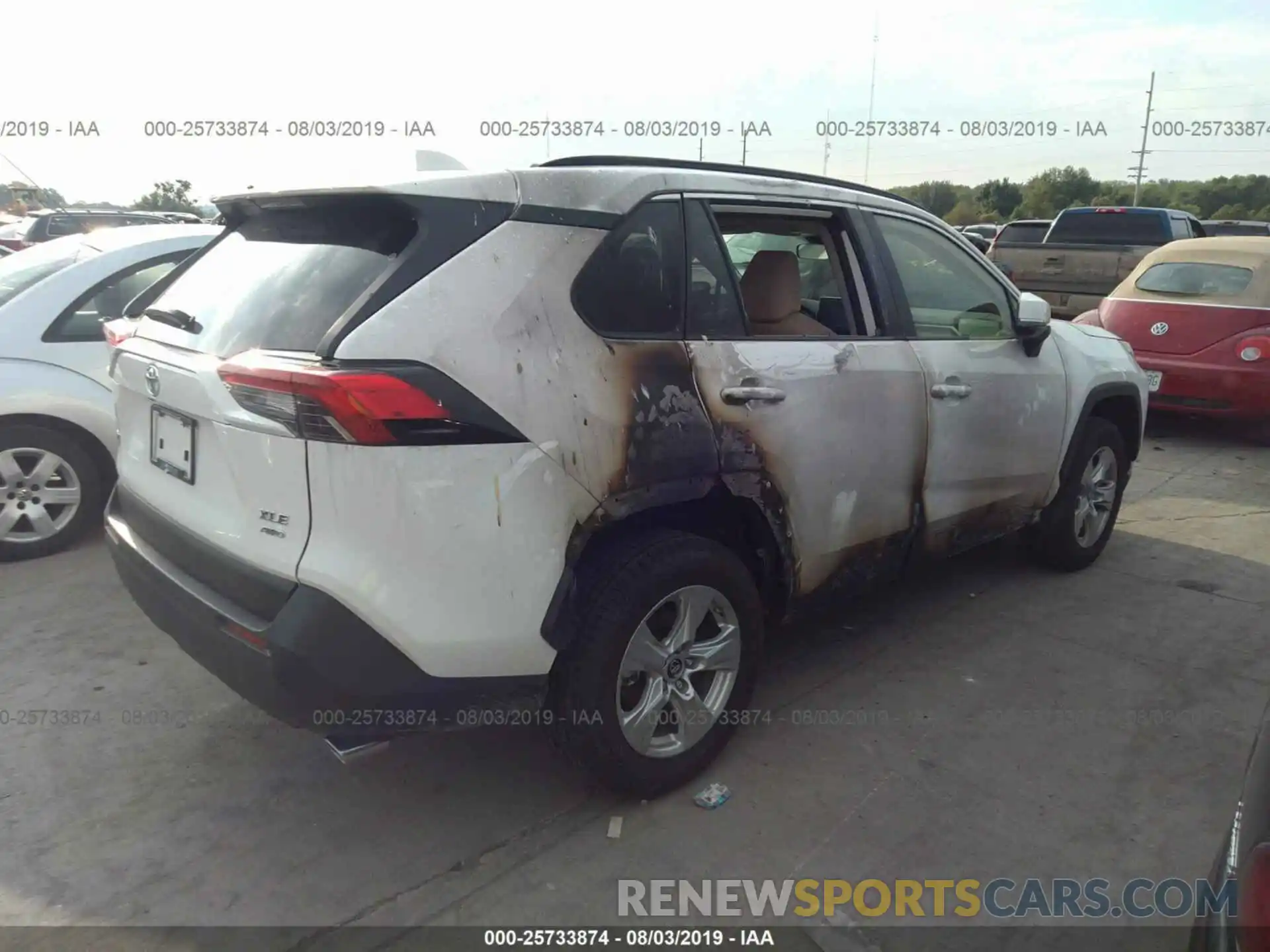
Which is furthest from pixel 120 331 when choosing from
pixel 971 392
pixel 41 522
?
pixel 971 392

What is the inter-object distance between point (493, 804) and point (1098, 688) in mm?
2344

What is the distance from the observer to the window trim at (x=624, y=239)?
248 centimetres

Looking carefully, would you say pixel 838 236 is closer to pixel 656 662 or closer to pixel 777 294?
pixel 777 294

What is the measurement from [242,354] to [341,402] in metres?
0.46

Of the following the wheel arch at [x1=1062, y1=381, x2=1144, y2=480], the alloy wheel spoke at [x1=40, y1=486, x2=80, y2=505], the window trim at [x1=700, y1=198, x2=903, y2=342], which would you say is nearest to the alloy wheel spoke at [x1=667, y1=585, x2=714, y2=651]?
the window trim at [x1=700, y1=198, x2=903, y2=342]

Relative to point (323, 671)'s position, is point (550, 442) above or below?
above

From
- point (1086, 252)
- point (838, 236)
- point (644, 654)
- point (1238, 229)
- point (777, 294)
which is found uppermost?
point (1238, 229)

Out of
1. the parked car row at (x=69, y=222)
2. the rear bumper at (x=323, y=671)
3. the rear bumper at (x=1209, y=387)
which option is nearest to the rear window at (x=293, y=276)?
the rear bumper at (x=323, y=671)

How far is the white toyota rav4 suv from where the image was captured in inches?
85.7

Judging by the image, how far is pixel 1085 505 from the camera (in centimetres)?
465

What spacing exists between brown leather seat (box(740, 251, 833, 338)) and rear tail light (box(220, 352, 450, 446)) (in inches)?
61.2

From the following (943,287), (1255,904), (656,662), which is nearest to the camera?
(1255,904)

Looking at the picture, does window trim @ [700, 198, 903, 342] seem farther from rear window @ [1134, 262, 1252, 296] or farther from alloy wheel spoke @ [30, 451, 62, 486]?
rear window @ [1134, 262, 1252, 296]

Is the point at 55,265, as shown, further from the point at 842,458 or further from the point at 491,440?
the point at 842,458
